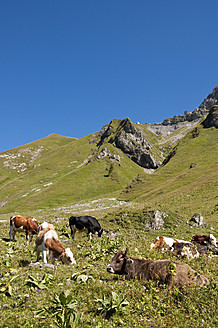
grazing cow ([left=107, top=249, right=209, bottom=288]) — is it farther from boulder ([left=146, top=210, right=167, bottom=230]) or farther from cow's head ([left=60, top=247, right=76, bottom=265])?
boulder ([left=146, top=210, right=167, bottom=230])

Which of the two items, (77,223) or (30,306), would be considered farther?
(77,223)

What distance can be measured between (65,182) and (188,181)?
277 feet

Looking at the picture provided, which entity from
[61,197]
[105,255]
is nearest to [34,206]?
[61,197]

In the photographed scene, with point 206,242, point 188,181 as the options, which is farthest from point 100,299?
point 188,181

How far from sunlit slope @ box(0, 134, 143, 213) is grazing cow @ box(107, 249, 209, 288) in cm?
9240

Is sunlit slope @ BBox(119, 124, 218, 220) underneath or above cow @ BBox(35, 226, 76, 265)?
underneath

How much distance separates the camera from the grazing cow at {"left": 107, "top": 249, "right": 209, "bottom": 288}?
26.3 ft

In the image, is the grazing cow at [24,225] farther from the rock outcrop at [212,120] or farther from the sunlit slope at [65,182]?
the rock outcrop at [212,120]

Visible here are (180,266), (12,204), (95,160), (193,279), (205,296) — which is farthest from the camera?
(95,160)

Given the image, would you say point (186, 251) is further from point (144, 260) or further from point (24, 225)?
point (24, 225)

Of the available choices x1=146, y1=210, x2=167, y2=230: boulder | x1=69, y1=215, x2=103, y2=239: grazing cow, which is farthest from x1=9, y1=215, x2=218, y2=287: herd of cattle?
x1=146, y1=210, x2=167, y2=230: boulder

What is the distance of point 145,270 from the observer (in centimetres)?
881

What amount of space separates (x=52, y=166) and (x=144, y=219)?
161727mm

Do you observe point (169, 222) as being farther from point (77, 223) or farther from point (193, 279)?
point (193, 279)
